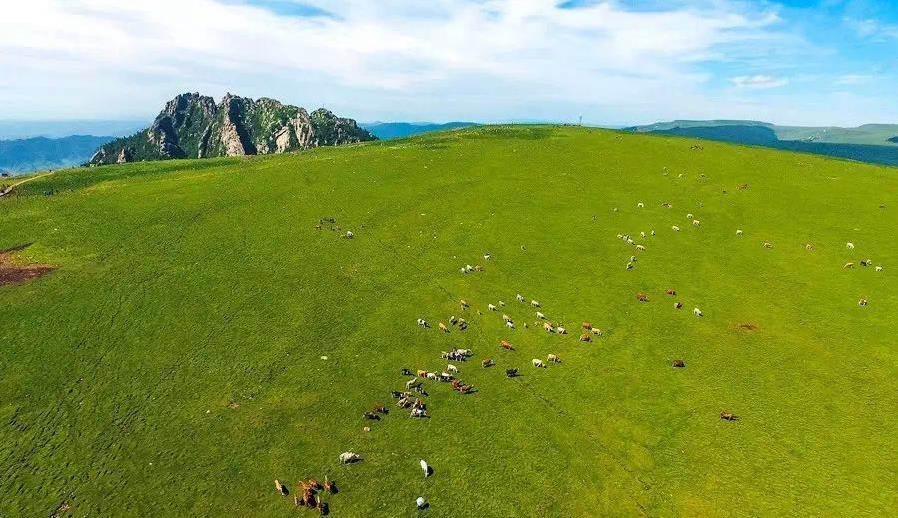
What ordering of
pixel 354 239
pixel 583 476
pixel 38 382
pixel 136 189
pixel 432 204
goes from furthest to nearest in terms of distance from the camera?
1. pixel 136 189
2. pixel 432 204
3. pixel 354 239
4. pixel 38 382
5. pixel 583 476

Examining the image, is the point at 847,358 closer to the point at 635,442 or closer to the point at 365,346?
the point at 635,442

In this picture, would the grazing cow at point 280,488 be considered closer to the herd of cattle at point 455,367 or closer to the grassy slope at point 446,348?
the herd of cattle at point 455,367

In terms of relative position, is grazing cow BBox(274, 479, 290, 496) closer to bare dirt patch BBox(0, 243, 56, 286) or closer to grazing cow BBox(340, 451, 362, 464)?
grazing cow BBox(340, 451, 362, 464)

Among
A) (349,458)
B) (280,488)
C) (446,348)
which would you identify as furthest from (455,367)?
(280,488)

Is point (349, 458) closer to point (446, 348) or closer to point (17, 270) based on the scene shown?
point (446, 348)

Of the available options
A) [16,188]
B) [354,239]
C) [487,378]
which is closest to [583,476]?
[487,378]

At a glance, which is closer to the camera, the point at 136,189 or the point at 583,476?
the point at 583,476

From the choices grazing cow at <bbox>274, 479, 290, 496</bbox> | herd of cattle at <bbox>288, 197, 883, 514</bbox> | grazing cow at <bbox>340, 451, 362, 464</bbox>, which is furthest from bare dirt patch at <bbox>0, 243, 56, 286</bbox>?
grazing cow at <bbox>340, 451, 362, 464</bbox>
